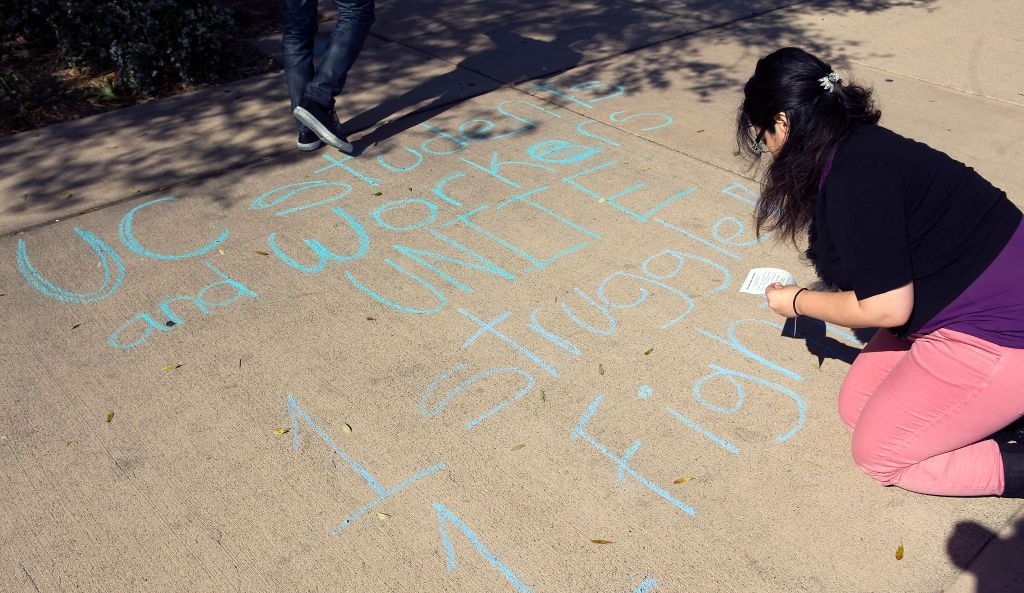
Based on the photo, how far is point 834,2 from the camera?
797 cm

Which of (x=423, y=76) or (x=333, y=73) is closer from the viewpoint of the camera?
(x=333, y=73)

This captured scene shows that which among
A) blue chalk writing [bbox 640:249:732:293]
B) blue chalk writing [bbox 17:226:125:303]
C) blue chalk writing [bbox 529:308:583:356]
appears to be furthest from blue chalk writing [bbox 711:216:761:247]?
blue chalk writing [bbox 17:226:125:303]

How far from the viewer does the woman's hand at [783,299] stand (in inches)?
100

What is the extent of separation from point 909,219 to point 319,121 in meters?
3.25

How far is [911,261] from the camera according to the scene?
2.28m

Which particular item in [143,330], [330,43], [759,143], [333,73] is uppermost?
[759,143]

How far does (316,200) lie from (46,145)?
5.98 feet

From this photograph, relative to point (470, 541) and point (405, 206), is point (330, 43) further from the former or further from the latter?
point (470, 541)

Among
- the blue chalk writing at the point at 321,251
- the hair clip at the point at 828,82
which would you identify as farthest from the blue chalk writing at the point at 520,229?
the hair clip at the point at 828,82

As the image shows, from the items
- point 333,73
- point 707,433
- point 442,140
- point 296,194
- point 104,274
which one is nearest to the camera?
point 707,433

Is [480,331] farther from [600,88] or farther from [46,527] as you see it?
[600,88]

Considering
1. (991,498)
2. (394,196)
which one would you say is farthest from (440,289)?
(991,498)

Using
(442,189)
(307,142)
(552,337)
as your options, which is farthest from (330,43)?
(552,337)

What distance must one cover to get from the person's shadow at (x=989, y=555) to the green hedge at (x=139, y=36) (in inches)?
205
